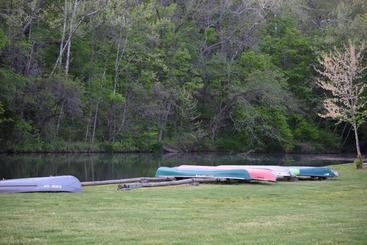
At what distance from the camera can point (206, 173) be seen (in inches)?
932

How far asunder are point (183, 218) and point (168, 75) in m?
47.5

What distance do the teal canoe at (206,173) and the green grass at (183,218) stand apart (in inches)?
177

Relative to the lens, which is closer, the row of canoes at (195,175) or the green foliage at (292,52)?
the row of canoes at (195,175)

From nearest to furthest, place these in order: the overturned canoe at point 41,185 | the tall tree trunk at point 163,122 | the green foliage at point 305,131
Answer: the overturned canoe at point 41,185 < the tall tree trunk at point 163,122 < the green foliage at point 305,131

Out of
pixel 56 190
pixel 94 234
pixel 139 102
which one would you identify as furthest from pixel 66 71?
pixel 94 234

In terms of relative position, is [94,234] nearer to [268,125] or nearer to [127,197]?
[127,197]

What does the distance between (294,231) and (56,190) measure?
29.1 ft

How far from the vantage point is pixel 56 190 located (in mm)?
17734

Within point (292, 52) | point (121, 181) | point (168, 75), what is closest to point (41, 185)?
point (121, 181)

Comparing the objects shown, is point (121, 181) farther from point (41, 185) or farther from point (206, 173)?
point (41, 185)

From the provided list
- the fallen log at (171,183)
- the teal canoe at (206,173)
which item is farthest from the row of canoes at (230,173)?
the fallen log at (171,183)

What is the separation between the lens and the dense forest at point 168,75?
49719 millimetres

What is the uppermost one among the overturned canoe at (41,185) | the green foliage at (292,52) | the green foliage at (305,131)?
the green foliage at (292,52)

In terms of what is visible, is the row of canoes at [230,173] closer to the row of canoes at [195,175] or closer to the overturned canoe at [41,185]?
the row of canoes at [195,175]
